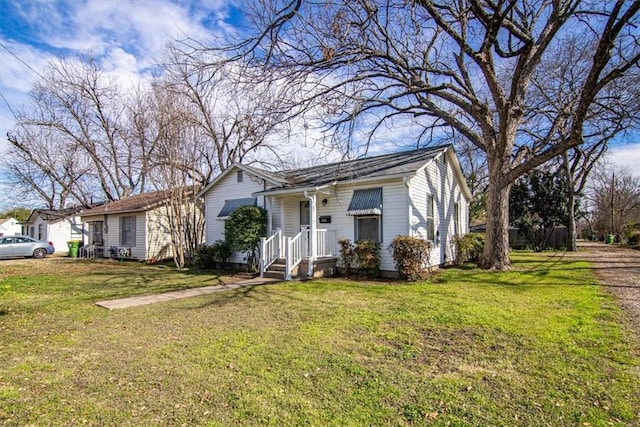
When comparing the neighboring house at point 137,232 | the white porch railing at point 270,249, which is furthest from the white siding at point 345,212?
the neighboring house at point 137,232

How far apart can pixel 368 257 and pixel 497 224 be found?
5.22 m

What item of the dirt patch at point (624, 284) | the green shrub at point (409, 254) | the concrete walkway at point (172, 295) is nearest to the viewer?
the dirt patch at point (624, 284)

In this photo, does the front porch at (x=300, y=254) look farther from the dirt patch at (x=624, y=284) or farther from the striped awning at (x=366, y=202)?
the dirt patch at (x=624, y=284)

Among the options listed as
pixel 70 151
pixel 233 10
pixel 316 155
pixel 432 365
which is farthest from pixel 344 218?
pixel 70 151

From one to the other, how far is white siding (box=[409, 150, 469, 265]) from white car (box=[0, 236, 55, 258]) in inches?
916

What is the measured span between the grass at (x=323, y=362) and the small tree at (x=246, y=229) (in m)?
5.00

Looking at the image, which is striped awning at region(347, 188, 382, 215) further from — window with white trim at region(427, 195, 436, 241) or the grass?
the grass

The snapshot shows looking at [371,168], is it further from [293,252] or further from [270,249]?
[270,249]

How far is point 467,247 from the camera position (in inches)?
586

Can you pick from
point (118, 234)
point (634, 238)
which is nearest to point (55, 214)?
point (118, 234)

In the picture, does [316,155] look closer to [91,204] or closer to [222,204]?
[222,204]

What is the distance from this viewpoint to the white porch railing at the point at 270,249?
12172 millimetres

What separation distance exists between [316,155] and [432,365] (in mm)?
6395

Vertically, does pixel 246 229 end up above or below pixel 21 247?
above
